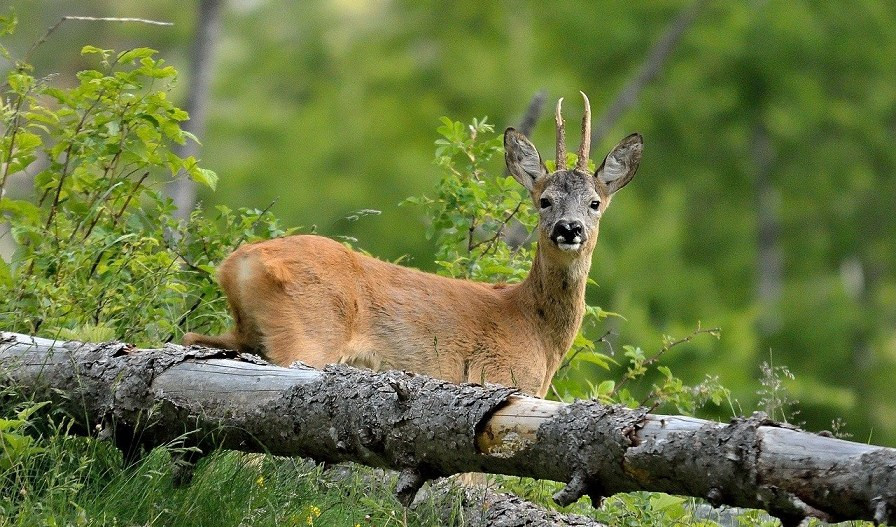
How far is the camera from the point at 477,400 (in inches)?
183

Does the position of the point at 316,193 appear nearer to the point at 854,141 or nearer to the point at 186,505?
the point at 854,141

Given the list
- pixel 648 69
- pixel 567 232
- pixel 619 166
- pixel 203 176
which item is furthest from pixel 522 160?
pixel 648 69

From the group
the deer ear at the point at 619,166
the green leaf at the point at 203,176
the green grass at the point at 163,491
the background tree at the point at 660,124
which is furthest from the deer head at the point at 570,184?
the background tree at the point at 660,124

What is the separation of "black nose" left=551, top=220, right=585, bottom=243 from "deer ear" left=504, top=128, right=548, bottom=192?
63cm

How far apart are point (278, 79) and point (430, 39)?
4346 mm

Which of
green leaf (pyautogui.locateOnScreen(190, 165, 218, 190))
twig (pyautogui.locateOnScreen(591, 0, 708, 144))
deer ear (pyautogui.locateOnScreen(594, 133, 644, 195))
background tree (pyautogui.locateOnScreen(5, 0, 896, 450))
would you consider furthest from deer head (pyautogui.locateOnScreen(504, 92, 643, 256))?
background tree (pyautogui.locateOnScreen(5, 0, 896, 450))

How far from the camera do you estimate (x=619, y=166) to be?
8.00 metres

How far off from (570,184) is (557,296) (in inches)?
25.7

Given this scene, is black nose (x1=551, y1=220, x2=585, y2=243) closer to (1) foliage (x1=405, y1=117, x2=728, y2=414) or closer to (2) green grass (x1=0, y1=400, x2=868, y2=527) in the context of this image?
(1) foliage (x1=405, y1=117, x2=728, y2=414)

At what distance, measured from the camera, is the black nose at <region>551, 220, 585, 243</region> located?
751 cm

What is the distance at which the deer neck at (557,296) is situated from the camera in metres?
7.75

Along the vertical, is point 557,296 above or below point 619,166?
below

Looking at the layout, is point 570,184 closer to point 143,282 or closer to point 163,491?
point 143,282

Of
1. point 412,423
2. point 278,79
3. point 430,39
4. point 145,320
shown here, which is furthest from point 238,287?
point 278,79
